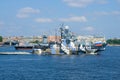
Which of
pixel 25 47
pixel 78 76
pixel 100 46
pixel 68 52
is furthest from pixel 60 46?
pixel 25 47

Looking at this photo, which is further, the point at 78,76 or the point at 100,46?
the point at 100,46

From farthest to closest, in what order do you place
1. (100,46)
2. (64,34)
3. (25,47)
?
(25,47) < (100,46) < (64,34)

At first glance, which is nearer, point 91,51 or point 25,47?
point 91,51

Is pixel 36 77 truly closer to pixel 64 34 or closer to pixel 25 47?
pixel 64 34

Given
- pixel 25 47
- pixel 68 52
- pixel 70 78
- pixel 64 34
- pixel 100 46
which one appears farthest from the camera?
pixel 25 47

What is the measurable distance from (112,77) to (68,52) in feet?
205

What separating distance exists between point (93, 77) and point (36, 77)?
7.09 m

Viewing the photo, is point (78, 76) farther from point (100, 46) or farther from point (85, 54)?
point (100, 46)

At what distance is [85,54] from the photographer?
121688 mm

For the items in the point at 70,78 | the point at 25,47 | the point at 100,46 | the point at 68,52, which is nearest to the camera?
the point at 70,78

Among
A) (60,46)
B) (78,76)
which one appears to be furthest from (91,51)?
(78,76)

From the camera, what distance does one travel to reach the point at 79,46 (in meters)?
121

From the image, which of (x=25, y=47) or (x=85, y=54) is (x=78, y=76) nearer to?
(x=85, y=54)

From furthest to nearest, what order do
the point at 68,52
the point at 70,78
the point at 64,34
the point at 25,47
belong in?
1. the point at 25,47
2. the point at 64,34
3. the point at 68,52
4. the point at 70,78
